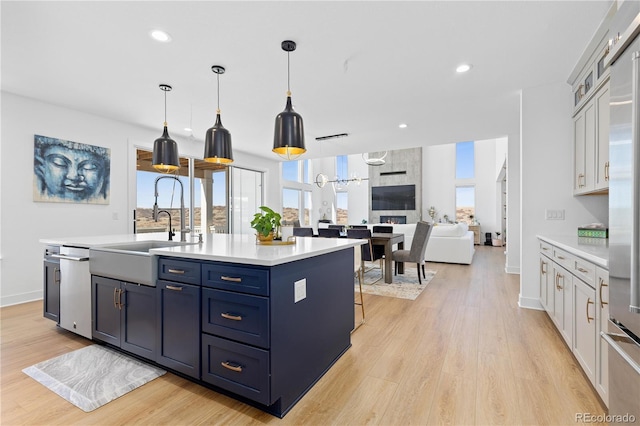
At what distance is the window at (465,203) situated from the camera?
35.7 feet

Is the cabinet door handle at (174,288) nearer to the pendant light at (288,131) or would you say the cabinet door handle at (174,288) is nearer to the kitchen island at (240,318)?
the kitchen island at (240,318)

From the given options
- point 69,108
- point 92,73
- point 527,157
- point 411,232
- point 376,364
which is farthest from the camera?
point 411,232

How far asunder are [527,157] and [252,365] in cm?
364

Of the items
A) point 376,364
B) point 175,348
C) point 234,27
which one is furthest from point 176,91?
point 376,364

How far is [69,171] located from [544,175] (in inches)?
239

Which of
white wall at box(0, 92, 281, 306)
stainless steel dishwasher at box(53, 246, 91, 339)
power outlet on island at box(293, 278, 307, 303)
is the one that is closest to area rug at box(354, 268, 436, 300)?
power outlet on island at box(293, 278, 307, 303)

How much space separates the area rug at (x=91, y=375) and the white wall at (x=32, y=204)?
225 cm

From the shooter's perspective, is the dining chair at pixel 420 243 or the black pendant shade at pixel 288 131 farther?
the dining chair at pixel 420 243

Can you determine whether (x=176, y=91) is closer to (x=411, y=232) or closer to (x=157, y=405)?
(x=157, y=405)

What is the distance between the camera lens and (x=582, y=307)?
1862mm

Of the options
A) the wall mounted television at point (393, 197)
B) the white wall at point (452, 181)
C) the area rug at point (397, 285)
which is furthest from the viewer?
the wall mounted television at point (393, 197)

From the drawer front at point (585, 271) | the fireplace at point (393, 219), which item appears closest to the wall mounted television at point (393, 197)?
the fireplace at point (393, 219)

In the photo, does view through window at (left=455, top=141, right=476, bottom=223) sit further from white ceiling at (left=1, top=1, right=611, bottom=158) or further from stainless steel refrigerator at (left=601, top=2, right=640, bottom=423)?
stainless steel refrigerator at (left=601, top=2, right=640, bottom=423)

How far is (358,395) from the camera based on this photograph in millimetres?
1822
